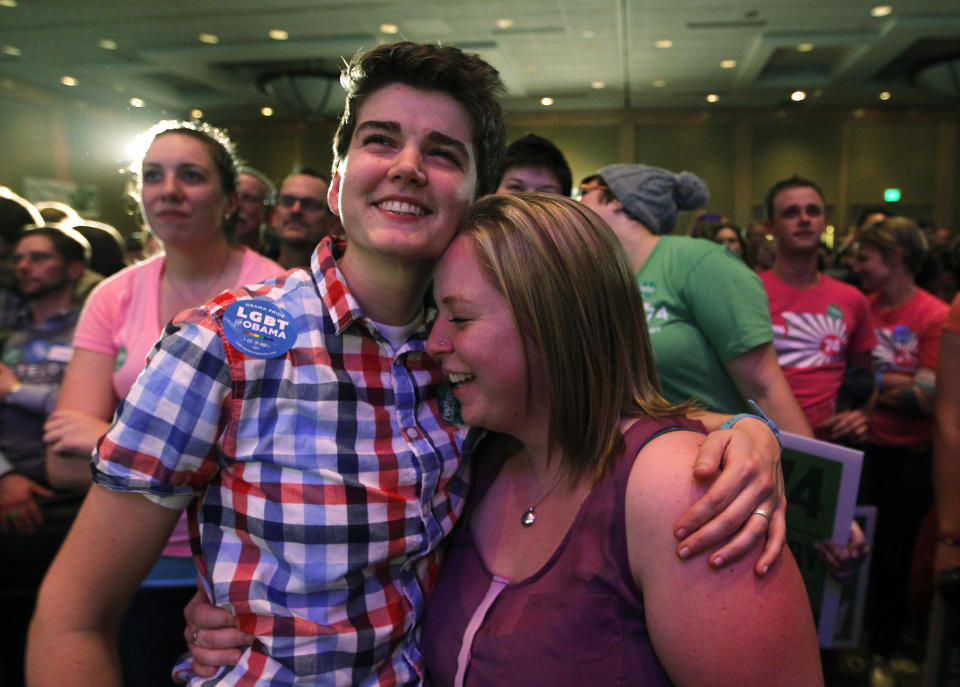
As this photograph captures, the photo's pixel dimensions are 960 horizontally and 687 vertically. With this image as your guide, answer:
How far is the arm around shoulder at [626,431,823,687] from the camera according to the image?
2.84ft

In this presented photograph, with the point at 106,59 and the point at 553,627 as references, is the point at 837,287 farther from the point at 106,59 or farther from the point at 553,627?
the point at 106,59

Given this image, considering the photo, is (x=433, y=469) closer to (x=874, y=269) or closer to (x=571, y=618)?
(x=571, y=618)

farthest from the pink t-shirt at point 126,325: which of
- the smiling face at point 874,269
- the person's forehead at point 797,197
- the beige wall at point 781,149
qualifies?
the beige wall at point 781,149

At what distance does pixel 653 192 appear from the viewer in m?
2.09

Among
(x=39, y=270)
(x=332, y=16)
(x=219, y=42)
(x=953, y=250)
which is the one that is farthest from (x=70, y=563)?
(x=219, y=42)

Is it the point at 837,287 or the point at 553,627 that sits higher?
the point at 837,287

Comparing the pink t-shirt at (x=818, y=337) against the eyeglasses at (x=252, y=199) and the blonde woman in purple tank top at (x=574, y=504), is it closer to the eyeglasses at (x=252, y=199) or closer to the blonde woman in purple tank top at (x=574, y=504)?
the blonde woman in purple tank top at (x=574, y=504)

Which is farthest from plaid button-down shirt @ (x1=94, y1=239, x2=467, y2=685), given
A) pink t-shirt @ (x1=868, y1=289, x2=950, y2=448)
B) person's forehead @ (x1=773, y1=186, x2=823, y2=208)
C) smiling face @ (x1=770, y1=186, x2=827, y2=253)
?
pink t-shirt @ (x1=868, y1=289, x2=950, y2=448)

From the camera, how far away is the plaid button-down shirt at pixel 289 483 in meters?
0.98

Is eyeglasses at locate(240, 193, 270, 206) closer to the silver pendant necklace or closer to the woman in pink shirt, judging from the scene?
the woman in pink shirt

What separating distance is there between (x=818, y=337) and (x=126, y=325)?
250 centimetres

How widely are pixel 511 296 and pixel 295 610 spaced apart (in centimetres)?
58

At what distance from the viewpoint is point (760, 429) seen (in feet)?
3.42

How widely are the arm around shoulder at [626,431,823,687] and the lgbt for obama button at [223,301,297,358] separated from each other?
60 centimetres
